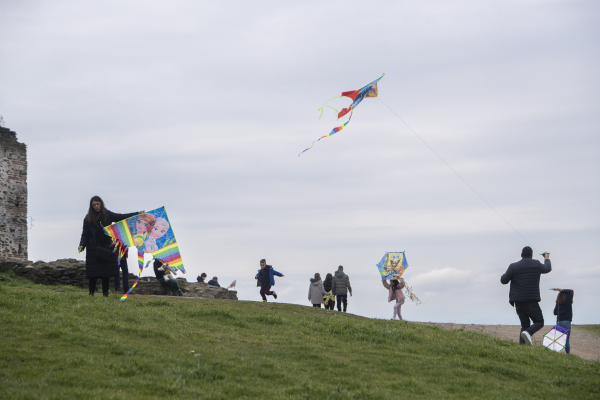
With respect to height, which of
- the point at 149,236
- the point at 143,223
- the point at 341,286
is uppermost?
the point at 143,223

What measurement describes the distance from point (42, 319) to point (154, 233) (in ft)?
12.2

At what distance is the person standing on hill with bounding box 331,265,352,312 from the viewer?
867 inches

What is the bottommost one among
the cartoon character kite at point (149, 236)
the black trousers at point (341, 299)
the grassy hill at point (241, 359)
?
the grassy hill at point (241, 359)

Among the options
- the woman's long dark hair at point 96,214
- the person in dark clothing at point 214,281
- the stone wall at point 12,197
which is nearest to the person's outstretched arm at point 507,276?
the woman's long dark hair at point 96,214

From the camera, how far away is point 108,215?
44.0 feet

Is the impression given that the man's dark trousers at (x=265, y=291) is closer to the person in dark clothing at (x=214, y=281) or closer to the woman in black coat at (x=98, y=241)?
the person in dark clothing at (x=214, y=281)

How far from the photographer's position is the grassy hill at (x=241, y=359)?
23.2ft

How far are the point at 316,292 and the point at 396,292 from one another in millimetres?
3868

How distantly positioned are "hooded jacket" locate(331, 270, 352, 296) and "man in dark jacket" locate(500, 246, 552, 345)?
32.8 feet

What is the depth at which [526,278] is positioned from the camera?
1222 cm

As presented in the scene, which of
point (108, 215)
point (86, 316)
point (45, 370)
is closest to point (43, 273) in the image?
point (108, 215)

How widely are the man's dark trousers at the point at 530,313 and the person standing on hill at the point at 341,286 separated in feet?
33.0

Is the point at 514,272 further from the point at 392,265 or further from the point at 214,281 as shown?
the point at 214,281

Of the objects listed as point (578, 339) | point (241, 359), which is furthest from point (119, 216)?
point (578, 339)
